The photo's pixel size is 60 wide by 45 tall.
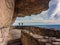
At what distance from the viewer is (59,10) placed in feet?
52.1

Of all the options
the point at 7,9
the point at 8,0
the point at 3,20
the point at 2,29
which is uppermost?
the point at 8,0

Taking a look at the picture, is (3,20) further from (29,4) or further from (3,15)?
(29,4)

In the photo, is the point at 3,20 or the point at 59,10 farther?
the point at 59,10

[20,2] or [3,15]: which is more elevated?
[20,2]

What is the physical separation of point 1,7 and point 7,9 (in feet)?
0.71

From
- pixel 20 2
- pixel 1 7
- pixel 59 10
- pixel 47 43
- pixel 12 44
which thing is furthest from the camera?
pixel 59 10

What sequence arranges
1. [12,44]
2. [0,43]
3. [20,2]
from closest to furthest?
[0,43] → [20,2] → [12,44]

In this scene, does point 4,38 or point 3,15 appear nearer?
point 3,15

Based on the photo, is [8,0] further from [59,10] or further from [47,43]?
[59,10]

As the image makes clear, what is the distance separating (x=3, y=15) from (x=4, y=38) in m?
0.69

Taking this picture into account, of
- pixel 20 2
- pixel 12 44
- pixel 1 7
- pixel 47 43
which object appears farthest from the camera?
pixel 12 44

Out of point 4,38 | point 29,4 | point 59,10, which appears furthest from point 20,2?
point 59,10

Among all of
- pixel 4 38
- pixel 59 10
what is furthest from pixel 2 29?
pixel 59 10

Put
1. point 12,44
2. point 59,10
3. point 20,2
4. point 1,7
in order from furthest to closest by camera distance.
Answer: point 59,10
point 12,44
point 20,2
point 1,7
